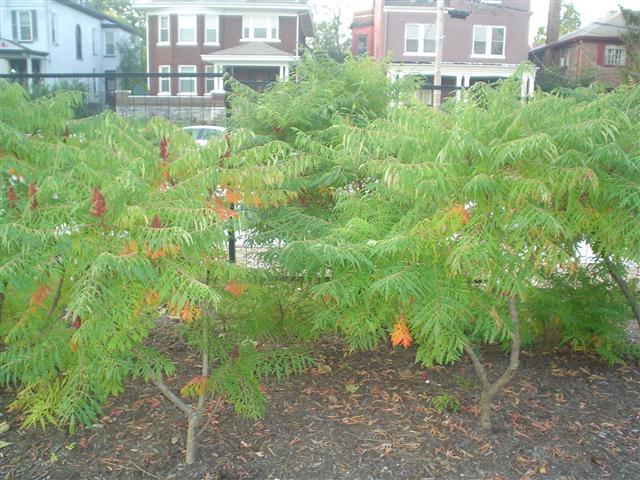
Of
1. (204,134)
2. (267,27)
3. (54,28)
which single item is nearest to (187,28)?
(267,27)

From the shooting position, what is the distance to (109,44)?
42.3 metres

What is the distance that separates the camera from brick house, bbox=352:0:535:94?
110 feet

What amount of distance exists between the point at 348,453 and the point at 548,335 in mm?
2024

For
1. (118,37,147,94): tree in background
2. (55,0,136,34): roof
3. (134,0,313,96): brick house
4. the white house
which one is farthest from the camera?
(118,37,147,94): tree in background

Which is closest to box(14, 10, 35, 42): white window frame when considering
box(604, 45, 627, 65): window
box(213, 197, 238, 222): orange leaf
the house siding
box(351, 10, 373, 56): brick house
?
the house siding

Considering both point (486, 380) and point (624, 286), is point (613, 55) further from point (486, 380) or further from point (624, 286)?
point (486, 380)

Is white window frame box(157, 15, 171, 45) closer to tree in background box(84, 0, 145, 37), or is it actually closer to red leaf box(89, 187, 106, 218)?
tree in background box(84, 0, 145, 37)

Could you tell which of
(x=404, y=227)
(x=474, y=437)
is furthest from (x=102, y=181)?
(x=474, y=437)

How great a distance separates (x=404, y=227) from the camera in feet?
10.6

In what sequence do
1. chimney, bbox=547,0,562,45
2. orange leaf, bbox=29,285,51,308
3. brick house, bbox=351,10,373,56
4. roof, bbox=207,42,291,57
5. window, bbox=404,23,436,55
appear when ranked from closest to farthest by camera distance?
1. orange leaf, bbox=29,285,51,308
2. roof, bbox=207,42,291,57
3. window, bbox=404,23,436,55
4. chimney, bbox=547,0,562,45
5. brick house, bbox=351,10,373,56

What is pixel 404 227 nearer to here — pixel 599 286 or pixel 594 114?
pixel 594 114

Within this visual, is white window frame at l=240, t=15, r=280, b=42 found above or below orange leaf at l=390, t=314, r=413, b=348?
above

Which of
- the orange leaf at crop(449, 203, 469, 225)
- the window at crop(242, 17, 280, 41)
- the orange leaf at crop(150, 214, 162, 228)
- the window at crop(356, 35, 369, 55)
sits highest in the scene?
the window at crop(356, 35, 369, 55)

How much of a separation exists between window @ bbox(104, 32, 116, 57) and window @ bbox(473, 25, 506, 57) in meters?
23.4
